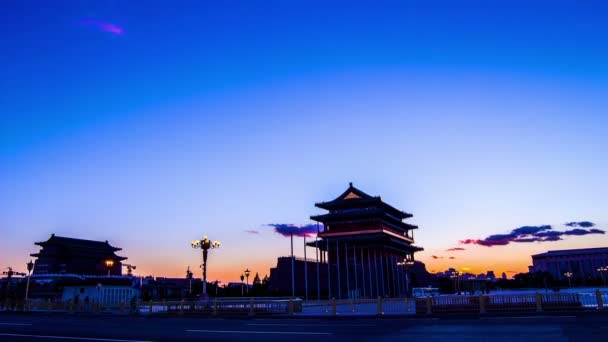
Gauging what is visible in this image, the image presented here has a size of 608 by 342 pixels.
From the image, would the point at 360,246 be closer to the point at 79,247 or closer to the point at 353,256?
the point at 353,256

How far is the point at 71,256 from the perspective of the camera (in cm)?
9625

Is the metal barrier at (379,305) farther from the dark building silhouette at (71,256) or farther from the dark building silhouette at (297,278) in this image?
the dark building silhouette at (71,256)


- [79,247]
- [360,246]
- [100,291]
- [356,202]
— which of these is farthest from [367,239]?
[79,247]

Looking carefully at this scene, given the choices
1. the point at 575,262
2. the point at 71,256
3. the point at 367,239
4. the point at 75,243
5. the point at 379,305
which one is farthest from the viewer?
the point at 575,262

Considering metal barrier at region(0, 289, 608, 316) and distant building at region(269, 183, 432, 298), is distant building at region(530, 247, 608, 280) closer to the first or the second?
distant building at region(269, 183, 432, 298)

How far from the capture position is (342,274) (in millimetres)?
75125

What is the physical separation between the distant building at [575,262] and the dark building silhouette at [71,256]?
13644 centimetres

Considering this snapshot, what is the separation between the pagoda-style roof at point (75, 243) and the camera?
310 feet

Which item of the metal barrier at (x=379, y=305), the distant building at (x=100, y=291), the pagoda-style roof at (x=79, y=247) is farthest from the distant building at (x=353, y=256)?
the pagoda-style roof at (x=79, y=247)

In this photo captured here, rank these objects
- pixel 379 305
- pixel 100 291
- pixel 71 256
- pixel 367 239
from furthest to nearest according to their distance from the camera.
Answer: pixel 71 256, pixel 367 239, pixel 100 291, pixel 379 305

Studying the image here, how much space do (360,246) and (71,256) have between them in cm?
6118

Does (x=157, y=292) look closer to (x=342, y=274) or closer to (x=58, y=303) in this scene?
(x=342, y=274)

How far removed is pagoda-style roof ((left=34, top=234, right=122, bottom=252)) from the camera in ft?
310

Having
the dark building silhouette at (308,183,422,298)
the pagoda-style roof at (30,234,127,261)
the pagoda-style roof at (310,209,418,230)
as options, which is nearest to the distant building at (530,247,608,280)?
the dark building silhouette at (308,183,422,298)
